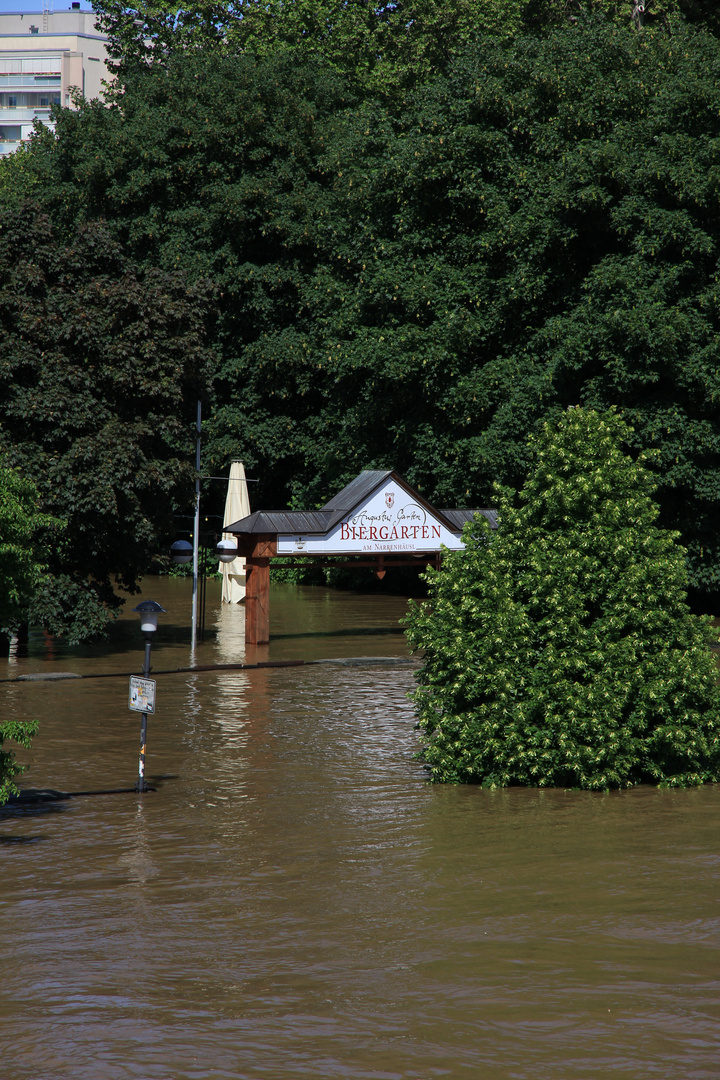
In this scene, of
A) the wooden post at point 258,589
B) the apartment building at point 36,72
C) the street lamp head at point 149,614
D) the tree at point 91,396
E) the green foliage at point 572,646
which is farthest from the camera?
the apartment building at point 36,72

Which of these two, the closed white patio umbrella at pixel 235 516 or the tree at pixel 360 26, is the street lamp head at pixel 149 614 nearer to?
the closed white patio umbrella at pixel 235 516

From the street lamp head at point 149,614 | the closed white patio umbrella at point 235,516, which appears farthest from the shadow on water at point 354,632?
the street lamp head at point 149,614

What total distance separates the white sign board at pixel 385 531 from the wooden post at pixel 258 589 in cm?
42

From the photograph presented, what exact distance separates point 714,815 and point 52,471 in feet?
50.1

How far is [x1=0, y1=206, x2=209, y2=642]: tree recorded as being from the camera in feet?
78.7

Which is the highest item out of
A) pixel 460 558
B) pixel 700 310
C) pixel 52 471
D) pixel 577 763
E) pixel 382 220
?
pixel 382 220

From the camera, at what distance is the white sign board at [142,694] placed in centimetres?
1438

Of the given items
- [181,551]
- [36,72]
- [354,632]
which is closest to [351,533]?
[181,551]

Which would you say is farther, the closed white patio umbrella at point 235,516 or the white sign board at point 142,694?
the closed white patio umbrella at point 235,516

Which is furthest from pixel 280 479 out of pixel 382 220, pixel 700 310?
pixel 700 310

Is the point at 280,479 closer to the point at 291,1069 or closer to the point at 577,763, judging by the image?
the point at 577,763

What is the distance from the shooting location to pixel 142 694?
14.5m

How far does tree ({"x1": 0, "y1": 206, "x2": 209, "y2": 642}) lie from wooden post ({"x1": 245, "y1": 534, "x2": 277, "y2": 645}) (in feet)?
6.98

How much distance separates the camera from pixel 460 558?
51.2 feet
